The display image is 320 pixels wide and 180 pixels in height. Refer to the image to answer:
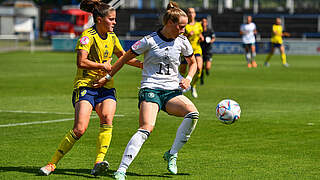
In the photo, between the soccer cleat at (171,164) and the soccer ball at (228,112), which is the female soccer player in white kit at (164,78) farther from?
the soccer ball at (228,112)

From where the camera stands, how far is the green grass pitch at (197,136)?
28.6 feet

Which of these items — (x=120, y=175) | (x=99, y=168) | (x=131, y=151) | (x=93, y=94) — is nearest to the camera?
(x=120, y=175)

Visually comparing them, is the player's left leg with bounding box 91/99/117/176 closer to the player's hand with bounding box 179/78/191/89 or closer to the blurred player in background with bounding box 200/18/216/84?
the player's hand with bounding box 179/78/191/89

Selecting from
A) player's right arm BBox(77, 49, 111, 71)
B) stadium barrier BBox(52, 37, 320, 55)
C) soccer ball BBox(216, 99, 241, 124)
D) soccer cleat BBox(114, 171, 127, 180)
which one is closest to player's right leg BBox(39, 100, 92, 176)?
player's right arm BBox(77, 49, 111, 71)

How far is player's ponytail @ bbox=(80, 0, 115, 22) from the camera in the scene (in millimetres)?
8348

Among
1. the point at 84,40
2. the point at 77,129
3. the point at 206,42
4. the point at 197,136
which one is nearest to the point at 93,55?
the point at 84,40

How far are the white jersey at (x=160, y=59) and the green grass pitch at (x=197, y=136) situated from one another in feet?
3.72

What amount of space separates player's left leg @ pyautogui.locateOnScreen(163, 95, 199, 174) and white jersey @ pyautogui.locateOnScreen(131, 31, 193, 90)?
7.5 inches

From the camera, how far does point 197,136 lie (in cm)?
1187

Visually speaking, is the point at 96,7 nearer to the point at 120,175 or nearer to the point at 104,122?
the point at 104,122

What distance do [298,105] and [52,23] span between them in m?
59.9

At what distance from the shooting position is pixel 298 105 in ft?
56.0

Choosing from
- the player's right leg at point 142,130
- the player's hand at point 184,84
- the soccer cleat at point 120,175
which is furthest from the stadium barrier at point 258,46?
the soccer cleat at point 120,175

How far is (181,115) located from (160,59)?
74cm
